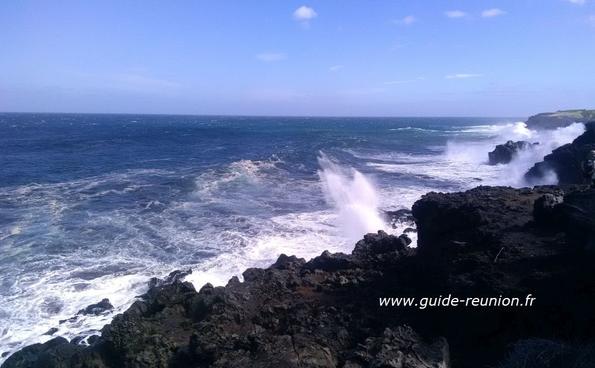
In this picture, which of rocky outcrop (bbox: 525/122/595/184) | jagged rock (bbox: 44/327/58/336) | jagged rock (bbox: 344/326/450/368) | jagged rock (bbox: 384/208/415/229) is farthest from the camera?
rocky outcrop (bbox: 525/122/595/184)

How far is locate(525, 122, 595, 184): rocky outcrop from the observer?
26344mm

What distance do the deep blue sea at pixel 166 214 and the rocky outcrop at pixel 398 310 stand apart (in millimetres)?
2970

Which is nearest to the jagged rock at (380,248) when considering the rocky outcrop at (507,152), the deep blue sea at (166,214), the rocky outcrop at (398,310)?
the rocky outcrop at (398,310)

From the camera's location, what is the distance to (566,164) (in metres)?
28.0

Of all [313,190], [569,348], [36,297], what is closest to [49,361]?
[36,297]

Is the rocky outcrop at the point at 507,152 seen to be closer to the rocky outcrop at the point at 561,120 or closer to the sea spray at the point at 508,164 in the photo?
the sea spray at the point at 508,164

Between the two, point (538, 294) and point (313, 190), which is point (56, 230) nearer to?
point (313, 190)

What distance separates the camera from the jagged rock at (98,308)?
13.7 m

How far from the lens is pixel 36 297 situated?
14.3 meters

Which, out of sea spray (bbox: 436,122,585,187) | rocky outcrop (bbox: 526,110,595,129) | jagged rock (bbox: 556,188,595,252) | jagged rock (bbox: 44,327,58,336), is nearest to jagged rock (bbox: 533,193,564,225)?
jagged rock (bbox: 556,188,595,252)

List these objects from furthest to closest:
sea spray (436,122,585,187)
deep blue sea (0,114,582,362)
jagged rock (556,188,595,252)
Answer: sea spray (436,122,585,187) < deep blue sea (0,114,582,362) < jagged rock (556,188,595,252)

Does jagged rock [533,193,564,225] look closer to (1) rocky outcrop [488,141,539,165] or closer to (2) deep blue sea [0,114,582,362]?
(2) deep blue sea [0,114,582,362]

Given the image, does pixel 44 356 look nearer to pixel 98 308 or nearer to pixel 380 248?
pixel 98 308

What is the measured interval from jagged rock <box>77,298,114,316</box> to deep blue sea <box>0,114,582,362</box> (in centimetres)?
27
